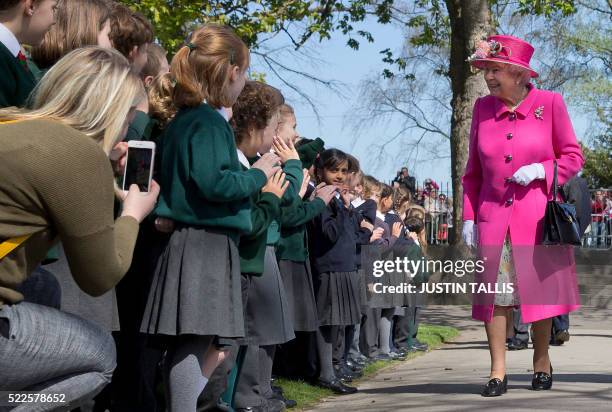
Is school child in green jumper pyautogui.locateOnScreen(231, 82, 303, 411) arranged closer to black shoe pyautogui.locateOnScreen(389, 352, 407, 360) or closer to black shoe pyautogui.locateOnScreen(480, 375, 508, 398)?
black shoe pyautogui.locateOnScreen(480, 375, 508, 398)

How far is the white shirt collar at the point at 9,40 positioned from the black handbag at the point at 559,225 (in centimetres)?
424

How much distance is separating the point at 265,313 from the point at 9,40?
2798 mm

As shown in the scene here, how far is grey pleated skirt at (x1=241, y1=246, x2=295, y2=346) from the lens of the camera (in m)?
6.49

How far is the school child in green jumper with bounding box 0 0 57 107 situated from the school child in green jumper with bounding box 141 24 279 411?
102 cm

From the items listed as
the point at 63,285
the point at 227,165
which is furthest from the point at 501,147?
the point at 63,285

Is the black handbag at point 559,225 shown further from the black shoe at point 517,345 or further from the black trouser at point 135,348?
the black shoe at point 517,345

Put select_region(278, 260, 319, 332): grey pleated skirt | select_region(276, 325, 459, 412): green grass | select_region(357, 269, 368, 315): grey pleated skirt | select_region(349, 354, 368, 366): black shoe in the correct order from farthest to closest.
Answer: select_region(349, 354, 368, 366): black shoe, select_region(357, 269, 368, 315): grey pleated skirt, select_region(278, 260, 319, 332): grey pleated skirt, select_region(276, 325, 459, 412): green grass

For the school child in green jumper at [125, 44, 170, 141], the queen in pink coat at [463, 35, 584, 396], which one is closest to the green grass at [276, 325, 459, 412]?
the queen in pink coat at [463, 35, 584, 396]

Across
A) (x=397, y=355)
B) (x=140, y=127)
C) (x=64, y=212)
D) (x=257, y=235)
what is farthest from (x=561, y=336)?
(x=64, y=212)

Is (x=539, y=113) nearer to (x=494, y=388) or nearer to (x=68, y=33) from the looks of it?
(x=494, y=388)

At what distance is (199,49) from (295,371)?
402 centimetres

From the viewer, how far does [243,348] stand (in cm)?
649

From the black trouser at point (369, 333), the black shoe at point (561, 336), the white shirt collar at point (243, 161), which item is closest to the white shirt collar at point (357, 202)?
the black trouser at point (369, 333)

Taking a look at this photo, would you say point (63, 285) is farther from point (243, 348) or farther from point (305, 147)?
point (305, 147)
